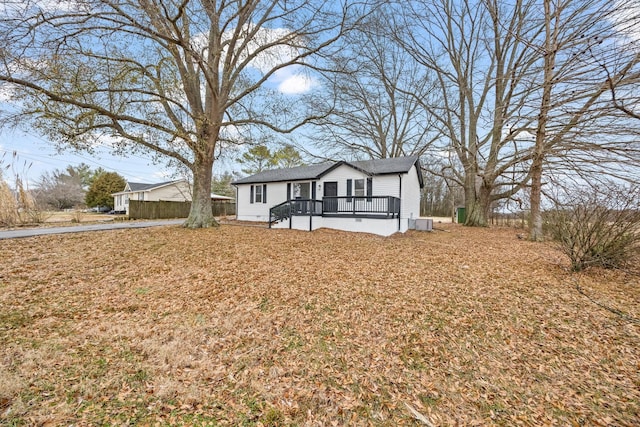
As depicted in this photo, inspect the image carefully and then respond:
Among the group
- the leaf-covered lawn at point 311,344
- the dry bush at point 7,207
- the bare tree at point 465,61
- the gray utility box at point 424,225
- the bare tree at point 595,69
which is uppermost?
the bare tree at point 465,61

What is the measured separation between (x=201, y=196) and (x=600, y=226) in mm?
13262

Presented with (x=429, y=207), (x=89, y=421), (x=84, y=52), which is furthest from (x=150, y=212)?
(x=429, y=207)

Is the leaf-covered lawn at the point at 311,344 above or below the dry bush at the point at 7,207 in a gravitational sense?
below

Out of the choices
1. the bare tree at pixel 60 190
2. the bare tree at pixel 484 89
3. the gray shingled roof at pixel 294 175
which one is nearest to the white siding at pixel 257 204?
the gray shingled roof at pixel 294 175

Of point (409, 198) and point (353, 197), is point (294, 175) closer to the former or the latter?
point (353, 197)

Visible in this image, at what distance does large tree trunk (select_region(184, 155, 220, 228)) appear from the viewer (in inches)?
467

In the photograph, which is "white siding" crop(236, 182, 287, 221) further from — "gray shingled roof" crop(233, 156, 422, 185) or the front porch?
the front porch

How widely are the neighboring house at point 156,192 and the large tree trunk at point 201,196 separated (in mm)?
21500

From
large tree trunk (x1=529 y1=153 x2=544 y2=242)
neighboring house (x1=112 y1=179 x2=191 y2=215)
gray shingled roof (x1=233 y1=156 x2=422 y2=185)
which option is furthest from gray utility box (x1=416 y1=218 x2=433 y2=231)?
neighboring house (x1=112 y1=179 x2=191 y2=215)

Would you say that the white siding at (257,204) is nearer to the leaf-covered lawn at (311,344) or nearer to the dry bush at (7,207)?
the leaf-covered lawn at (311,344)

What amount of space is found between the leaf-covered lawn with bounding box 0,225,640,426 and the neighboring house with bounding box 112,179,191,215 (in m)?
28.0

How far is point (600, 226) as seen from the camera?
18.6 ft

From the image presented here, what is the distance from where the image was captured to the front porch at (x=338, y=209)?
1291cm

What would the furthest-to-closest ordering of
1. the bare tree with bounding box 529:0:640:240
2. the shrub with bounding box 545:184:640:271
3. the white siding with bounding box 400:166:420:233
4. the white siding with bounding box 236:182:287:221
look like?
the white siding with bounding box 236:182:287:221
the white siding with bounding box 400:166:420:233
the shrub with bounding box 545:184:640:271
the bare tree with bounding box 529:0:640:240
